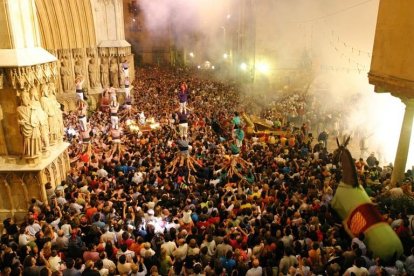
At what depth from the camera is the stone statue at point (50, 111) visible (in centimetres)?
1091

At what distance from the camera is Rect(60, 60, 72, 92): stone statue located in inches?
828

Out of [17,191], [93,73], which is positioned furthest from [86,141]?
[93,73]

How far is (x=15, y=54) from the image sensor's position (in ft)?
31.8

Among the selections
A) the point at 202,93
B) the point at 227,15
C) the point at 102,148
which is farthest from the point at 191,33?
the point at 102,148

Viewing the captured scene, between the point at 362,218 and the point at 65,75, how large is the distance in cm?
1816

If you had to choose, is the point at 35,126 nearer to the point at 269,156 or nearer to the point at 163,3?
the point at 269,156

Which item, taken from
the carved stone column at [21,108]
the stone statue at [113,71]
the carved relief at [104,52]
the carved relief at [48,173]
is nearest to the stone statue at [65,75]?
the carved relief at [104,52]

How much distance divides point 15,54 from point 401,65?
33.8 ft

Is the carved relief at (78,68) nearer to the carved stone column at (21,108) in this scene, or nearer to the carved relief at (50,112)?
the carved relief at (50,112)

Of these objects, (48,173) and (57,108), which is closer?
(48,173)

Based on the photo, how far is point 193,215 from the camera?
841cm

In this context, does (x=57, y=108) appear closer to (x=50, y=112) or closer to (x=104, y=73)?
(x=50, y=112)

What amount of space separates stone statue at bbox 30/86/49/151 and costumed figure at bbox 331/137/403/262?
804 centimetres

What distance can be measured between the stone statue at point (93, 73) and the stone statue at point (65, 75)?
1.73m
